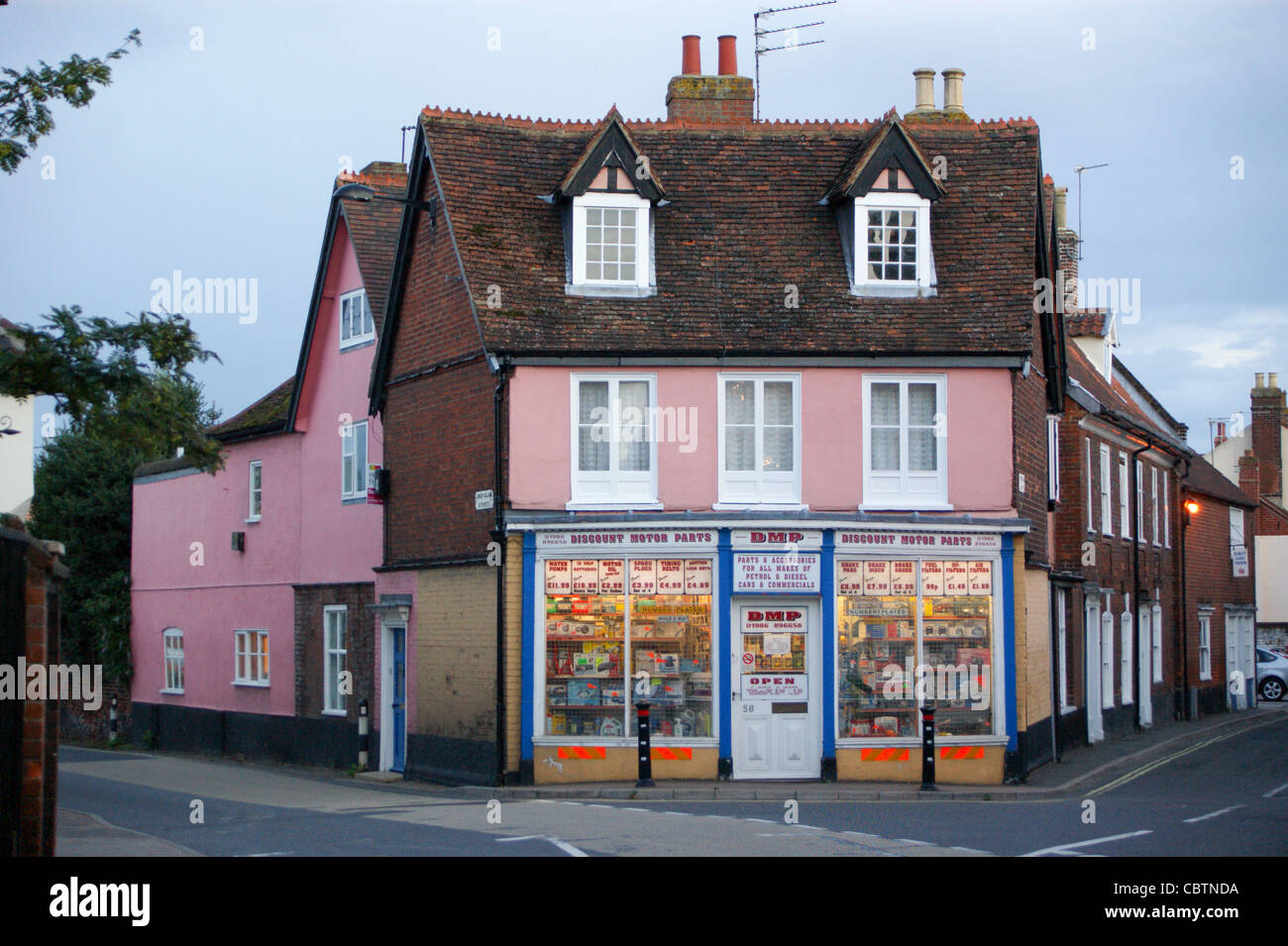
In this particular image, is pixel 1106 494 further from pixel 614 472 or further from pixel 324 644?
pixel 324 644

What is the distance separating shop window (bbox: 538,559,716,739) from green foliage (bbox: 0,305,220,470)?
6.09 meters

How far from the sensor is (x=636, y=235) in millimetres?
22375

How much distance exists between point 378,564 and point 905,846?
13.7 m

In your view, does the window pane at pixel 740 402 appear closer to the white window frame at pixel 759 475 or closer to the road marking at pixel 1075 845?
the white window frame at pixel 759 475

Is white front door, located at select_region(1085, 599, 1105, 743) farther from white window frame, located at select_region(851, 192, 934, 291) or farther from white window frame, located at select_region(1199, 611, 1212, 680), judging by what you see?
white window frame, located at select_region(1199, 611, 1212, 680)

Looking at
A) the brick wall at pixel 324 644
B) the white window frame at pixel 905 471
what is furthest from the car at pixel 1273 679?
the brick wall at pixel 324 644

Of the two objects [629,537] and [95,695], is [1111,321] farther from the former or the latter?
[95,695]

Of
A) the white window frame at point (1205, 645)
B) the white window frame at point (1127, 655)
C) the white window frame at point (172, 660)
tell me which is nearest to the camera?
the white window frame at point (1127, 655)

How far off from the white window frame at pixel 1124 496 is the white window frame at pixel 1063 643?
5177 millimetres

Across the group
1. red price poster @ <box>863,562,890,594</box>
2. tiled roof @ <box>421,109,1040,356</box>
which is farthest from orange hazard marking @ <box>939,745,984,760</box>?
tiled roof @ <box>421,109,1040,356</box>

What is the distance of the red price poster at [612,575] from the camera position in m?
21.2

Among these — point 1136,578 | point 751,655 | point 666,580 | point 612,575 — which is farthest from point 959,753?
point 1136,578

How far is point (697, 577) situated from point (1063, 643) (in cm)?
950

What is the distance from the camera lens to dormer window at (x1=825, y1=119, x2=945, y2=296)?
22312mm
